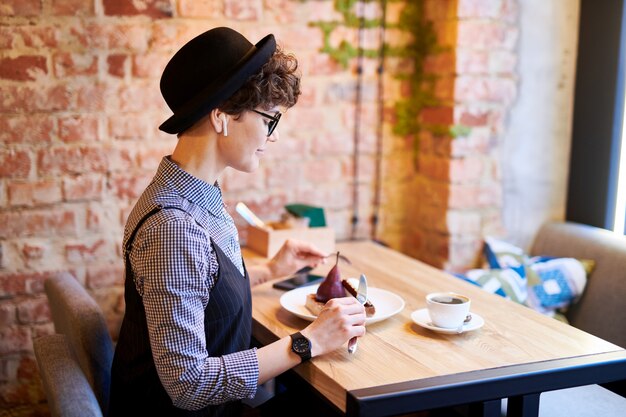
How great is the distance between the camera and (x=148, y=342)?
148 cm

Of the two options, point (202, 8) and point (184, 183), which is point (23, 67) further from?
point (184, 183)

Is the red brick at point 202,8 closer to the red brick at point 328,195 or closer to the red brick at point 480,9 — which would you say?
the red brick at point 328,195

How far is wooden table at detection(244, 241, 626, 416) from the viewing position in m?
1.36

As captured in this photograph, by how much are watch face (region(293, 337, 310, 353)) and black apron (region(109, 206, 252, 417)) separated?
0.13 meters

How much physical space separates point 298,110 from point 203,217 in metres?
1.13

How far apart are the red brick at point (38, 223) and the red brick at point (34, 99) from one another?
314 millimetres

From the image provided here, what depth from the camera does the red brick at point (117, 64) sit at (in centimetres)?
231

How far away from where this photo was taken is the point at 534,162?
2742 millimetres

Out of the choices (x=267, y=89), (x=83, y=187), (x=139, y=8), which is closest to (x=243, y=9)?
(x=139, y=8)

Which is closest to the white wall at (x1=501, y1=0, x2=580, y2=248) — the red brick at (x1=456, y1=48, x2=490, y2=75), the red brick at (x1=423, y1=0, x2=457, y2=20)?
the red brick at (x1=456, y1=48, x2=490, y2=75)

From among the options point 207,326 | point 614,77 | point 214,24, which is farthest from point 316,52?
point 207,326

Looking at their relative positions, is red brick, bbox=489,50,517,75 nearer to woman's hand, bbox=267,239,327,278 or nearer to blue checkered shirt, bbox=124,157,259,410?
woman's hand, bbox=267,239,327,278

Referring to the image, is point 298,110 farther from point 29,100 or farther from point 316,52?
point 29,100

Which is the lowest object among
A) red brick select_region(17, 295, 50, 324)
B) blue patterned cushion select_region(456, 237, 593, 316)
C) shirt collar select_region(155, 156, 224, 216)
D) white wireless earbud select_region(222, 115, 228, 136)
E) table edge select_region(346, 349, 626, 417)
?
red brick select_region(17, 295, 50, 324)
